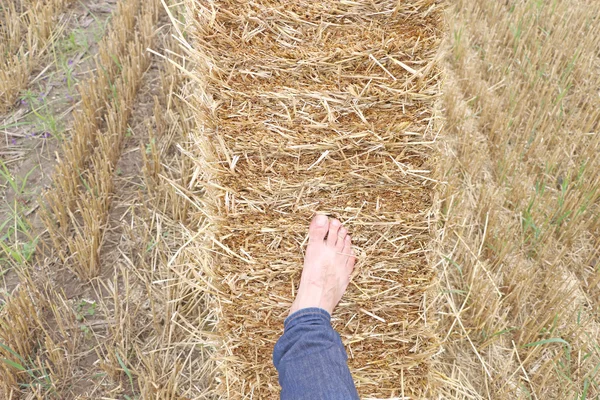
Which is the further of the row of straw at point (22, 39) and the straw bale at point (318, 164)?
the row of straw at point (22, 39)

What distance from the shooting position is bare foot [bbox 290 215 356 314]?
4.44 feet

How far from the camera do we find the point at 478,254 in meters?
1.77

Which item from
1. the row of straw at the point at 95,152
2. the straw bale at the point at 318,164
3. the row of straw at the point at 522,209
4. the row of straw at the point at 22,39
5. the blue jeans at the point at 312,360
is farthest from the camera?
the row of straw at the point at 22,39

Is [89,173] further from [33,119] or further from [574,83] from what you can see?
[574,83]

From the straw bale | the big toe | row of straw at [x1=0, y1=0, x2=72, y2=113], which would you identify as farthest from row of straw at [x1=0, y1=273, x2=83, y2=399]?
row of straw at [x1=0, y1=0, x2=72, y2=113]

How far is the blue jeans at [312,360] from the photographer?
119cm

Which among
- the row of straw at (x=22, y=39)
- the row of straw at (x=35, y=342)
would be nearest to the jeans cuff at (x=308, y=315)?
the row of straw at (x=35, y=342)

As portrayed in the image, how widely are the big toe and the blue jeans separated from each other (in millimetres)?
223

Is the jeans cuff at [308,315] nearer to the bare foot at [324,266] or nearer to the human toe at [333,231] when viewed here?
the bare foot at [324,266]

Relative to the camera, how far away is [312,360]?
4.09 ft

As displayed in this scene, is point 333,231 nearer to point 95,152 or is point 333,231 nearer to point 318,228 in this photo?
point 318,228

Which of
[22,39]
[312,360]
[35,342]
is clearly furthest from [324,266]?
[22,39]

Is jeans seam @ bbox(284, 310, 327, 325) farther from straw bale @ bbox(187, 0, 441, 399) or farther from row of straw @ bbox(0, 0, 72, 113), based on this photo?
row of straw @ bbox(0, 0, 72, 113)

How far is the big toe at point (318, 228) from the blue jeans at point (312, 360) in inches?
8.8
